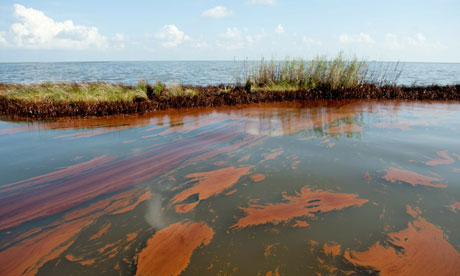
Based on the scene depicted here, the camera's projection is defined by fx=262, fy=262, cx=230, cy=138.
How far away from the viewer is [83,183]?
3.56 metres

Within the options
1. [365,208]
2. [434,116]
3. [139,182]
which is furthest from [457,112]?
[139,182]

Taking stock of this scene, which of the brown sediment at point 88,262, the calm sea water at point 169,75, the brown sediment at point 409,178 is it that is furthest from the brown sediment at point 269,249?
the calm sea water at point 169,75

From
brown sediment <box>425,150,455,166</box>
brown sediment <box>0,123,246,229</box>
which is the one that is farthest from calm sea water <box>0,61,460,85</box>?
brown sediment <box>425,150,455,166</box>

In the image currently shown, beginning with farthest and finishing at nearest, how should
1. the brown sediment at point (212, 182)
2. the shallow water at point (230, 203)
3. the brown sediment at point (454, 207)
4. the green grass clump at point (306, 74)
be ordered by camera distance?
the green grass clump at point (306, 74) < the brown sediment at point (212, 182) < the brown sediment at point (454, 207) < the shallow water at point (230, 203)

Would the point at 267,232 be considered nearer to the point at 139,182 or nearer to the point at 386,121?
the point at 139,182

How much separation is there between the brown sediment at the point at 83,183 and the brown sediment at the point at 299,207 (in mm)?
1712

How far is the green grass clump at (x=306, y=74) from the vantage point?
12.6 m

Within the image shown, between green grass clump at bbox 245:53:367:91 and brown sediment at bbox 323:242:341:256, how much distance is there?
10.4 meters

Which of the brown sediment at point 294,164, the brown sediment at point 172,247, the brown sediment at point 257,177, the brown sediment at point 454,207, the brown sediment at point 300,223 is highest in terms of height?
the brown sediment at point 294,164

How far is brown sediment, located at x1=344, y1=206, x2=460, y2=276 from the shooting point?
2.09 metres

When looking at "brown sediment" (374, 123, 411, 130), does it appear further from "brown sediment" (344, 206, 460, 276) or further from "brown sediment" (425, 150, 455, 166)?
"brown sediment" (344, 206, 460, 276)

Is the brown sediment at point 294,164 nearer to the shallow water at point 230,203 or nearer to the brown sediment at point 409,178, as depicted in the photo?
the shallow water at point 230,203

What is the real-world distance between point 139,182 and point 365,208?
2840 millimetres

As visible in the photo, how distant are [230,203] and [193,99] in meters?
7.50
